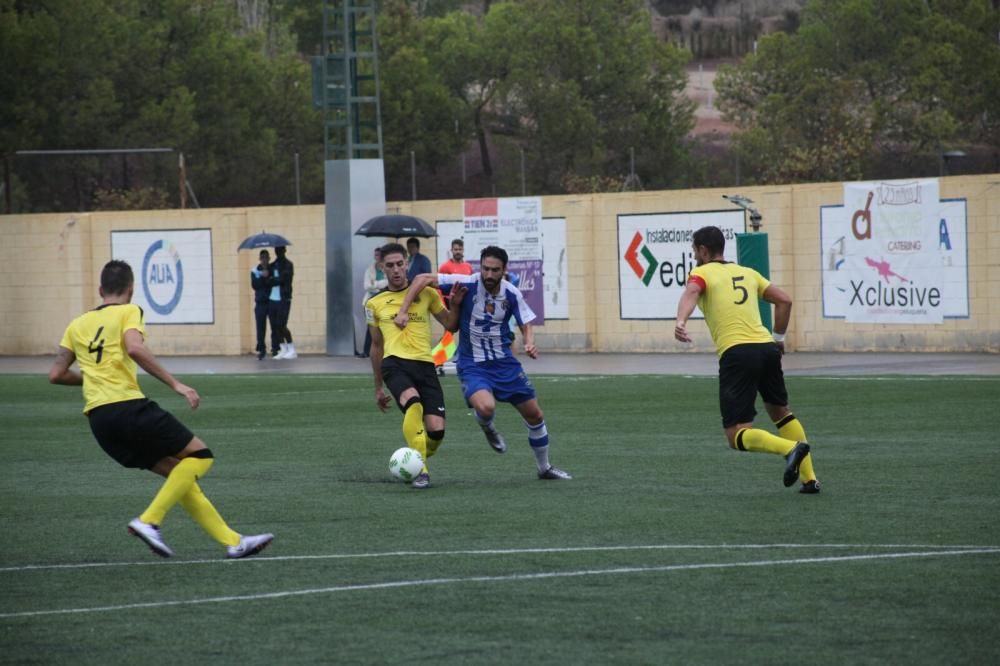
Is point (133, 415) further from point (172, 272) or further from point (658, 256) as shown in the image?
point (172, 272)

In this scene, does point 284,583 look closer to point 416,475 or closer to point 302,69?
point 416,475

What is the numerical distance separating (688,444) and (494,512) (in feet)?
14.9

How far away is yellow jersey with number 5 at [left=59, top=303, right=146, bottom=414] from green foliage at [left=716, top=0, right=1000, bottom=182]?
5261 centimetres

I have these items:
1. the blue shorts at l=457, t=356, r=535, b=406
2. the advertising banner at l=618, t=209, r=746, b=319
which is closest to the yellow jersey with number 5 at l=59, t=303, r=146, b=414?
the blue shorts at l=457, t=356, r=535, b=406

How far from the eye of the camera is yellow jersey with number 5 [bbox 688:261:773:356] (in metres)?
11.7

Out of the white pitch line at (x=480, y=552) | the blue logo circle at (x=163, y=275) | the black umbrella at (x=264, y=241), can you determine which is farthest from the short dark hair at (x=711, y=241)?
the blue logo circle at (x=163, y=275)

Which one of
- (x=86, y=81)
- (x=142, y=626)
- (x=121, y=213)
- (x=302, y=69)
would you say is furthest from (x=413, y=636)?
(x=302, y=69)

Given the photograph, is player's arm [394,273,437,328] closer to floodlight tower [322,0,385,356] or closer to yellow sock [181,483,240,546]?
yellow sock [181,483,240,546]

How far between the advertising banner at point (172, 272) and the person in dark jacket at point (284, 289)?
10.6ft

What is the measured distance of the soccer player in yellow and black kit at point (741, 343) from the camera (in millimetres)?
11547

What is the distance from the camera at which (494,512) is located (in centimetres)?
1094

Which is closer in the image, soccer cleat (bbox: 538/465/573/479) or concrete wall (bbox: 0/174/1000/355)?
soccer cleat (bbox: 538/465/573/479)

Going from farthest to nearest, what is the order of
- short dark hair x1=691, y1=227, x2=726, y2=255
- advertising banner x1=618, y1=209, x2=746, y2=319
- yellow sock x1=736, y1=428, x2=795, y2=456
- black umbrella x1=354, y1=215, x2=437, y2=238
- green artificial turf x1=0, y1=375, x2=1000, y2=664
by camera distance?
advertising banner x1=618, y1=209, x2=746, y2=319
black umbrella x1=354, y1=215, x2=437, y2=238
short dark hair x1=691, y1=227, x2=726, y2=255
yellow sock x1=736, y1=428, x2=795, y2=456
green artificial turf x1=0, y1=375, x2=1000, y2=664

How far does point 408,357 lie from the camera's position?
12938mm
